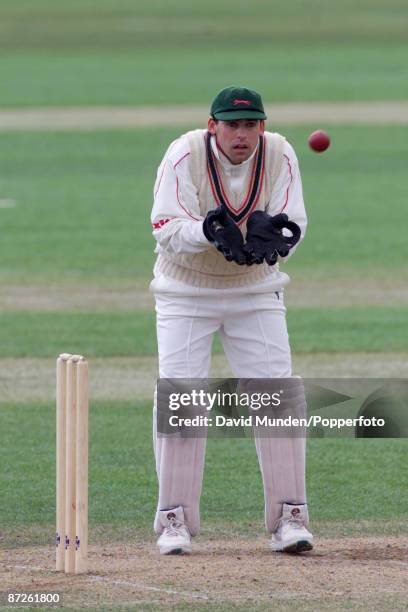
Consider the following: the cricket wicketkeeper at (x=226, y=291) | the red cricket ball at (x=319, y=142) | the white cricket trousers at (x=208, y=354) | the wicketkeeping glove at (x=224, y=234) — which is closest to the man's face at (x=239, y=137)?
the cricket wicketkeeper at (x=226, y=291)

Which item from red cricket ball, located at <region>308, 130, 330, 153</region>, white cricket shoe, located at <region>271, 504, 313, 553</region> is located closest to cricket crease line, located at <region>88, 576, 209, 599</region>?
white cricket shoe, located at <region>271, 504, 313, 553</region>

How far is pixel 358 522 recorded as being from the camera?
8.24 meters

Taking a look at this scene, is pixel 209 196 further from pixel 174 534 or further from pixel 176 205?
pixel 174 534

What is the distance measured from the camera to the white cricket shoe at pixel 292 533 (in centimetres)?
732

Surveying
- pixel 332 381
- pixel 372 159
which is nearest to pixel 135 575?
pixel 332 381

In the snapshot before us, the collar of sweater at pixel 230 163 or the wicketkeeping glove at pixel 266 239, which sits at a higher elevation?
the collar of sweater at pixel 230 163

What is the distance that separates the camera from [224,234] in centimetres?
707

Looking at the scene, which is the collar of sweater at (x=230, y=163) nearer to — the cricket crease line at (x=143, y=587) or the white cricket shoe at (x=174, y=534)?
the white cricket shoe at (x=174, y=534)

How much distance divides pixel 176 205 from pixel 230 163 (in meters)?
0.32

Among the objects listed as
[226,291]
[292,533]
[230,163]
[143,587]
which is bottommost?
[143,587]

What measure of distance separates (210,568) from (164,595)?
0.55 m

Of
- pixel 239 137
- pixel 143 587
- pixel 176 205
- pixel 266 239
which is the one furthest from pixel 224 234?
pixel 143 587

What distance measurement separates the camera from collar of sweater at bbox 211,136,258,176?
7344 mm

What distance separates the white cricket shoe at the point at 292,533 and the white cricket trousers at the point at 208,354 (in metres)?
0.04
